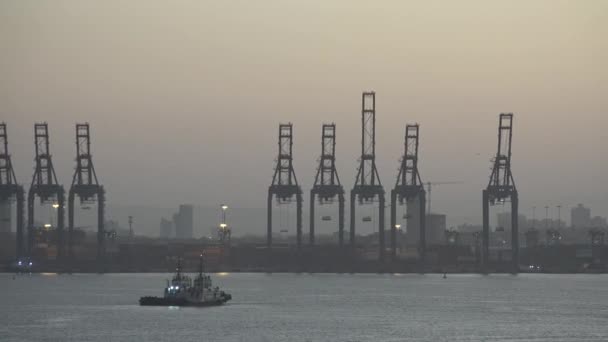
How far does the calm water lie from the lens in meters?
102

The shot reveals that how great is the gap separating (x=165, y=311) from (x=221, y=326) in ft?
51.4

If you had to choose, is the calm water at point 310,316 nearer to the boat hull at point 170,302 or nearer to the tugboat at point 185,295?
the boat hull at point 170,302

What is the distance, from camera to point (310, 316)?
124m

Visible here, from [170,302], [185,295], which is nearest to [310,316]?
[185,295]

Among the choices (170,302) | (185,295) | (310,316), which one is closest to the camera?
(310,316)

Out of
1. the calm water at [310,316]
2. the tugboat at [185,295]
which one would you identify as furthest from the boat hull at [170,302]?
the calm water at [310,316]

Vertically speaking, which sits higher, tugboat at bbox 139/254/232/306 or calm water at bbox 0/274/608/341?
tugboat at bbox 139/254/232/306

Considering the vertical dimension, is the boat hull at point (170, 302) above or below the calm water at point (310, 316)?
above

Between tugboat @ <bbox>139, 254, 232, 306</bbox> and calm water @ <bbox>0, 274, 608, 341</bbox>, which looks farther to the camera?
tugboat @ <bbox>139, 254, 232, 306</bbox>

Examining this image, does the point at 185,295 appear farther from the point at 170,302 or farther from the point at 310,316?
the point at 310,316

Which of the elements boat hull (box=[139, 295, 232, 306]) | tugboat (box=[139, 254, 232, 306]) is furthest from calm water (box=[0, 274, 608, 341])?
tugboat (box=[139, 254, 232, 306])

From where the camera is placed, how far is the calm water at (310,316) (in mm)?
102125

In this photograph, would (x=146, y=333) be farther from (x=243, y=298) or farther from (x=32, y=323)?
(x=243, y=298)

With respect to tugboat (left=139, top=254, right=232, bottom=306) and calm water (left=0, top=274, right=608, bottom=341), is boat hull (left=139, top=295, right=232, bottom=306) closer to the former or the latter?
tugboat (left=139, top=254, right=232, bottom=306)
